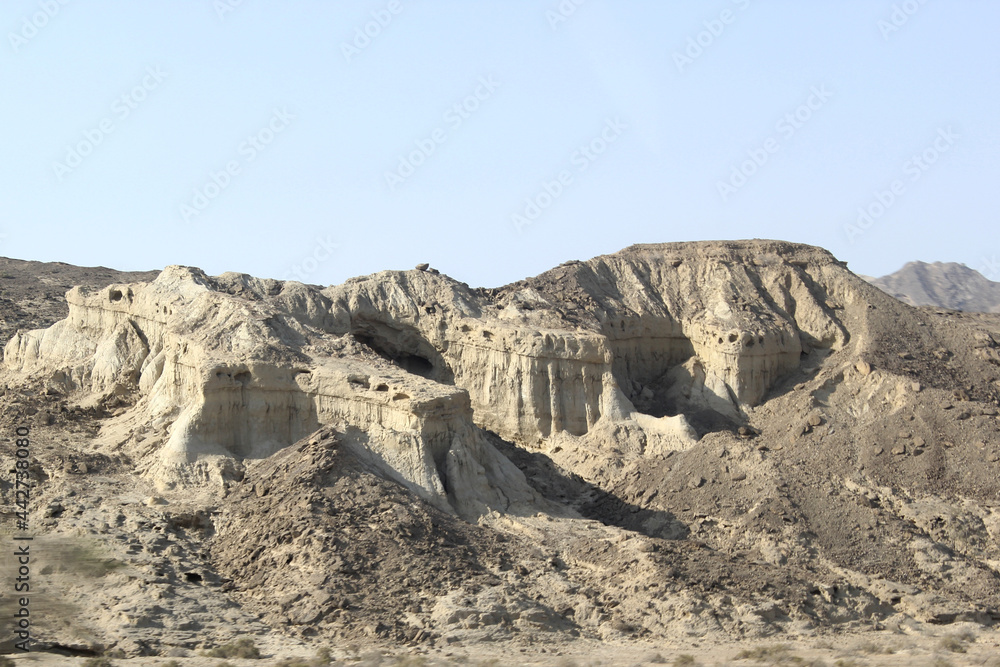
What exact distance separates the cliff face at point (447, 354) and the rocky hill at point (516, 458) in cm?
8

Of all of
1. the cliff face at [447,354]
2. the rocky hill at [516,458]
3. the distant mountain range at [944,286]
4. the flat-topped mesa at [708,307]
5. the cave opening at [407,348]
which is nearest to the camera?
the rocky hill at [516,458]

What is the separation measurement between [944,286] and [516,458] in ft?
276

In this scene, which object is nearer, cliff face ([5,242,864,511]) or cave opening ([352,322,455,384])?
cliff face ([5,242,864,511])

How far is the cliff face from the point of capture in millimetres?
29891

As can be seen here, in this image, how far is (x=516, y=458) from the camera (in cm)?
3428

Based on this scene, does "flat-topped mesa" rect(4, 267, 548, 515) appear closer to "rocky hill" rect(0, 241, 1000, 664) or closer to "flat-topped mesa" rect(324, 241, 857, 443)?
"rocky hill" rect(0, 241, 1000, 664)

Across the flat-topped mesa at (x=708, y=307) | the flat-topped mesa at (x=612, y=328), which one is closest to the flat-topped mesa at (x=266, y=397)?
the flat-topped mesa at (x=612, y=328)

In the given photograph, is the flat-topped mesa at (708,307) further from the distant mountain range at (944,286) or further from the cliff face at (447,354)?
the distant mountain range at (944,286)

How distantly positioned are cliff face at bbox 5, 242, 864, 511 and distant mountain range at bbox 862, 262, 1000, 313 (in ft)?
209

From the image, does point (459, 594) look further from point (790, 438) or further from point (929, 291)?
point (929, 291)

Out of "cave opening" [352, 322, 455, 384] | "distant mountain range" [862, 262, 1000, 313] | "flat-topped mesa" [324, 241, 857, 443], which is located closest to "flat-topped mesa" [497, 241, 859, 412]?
"flat-topped mesa" [324, 241, 857, 443]

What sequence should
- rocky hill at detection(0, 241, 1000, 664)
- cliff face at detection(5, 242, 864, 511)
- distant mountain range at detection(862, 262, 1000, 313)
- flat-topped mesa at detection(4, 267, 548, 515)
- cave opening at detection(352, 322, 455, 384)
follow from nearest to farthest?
rocky hill at detection(0, 241, 1000, 664) → flat-topped mesa at detection(4, 267, 548, 515) → cliff face at detection(5, 242, 864, 511) → cave opening at detection(352, 322, 455, 384) → distant mountain range at detection(862, 262, 1000, 313)

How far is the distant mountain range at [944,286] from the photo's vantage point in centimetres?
10638

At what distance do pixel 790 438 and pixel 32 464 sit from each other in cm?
1906
